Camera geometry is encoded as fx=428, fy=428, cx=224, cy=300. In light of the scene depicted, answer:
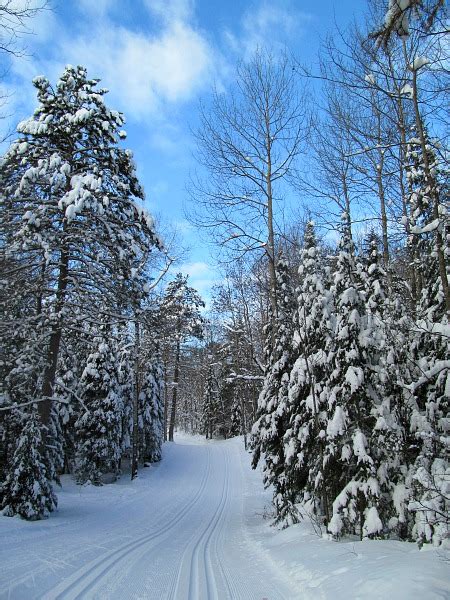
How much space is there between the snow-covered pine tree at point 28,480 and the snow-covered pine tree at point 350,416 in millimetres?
7281

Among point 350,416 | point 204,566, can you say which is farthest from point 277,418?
point 204,566

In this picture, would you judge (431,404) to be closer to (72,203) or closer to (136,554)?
(136,554)

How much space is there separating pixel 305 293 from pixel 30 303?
7789 millimetres

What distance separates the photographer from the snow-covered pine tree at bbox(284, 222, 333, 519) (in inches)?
359

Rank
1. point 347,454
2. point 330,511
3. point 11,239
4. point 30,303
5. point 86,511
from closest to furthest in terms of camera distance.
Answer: point 347,454, point 330,511, point 11,239, point 30,303, point 86,511

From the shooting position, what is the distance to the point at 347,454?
757cm

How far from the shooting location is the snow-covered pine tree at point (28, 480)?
10742mm

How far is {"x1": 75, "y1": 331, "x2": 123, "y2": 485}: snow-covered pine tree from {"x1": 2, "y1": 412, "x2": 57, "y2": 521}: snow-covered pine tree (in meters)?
11.2

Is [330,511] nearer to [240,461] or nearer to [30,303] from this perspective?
[30,303]

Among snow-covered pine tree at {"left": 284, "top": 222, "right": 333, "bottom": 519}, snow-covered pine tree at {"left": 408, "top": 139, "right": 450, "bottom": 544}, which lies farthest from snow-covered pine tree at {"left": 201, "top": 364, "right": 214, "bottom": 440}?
snow-covered pine tree at {"left": 408, "top": 139, "right": 450, "bottom": 544}

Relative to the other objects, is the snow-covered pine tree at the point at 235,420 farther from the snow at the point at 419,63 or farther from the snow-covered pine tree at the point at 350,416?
the snow at the point at 419,63

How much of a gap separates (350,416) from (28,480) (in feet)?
27.1

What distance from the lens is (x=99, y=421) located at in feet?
74.7

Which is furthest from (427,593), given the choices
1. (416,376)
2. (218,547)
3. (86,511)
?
(86,511)
